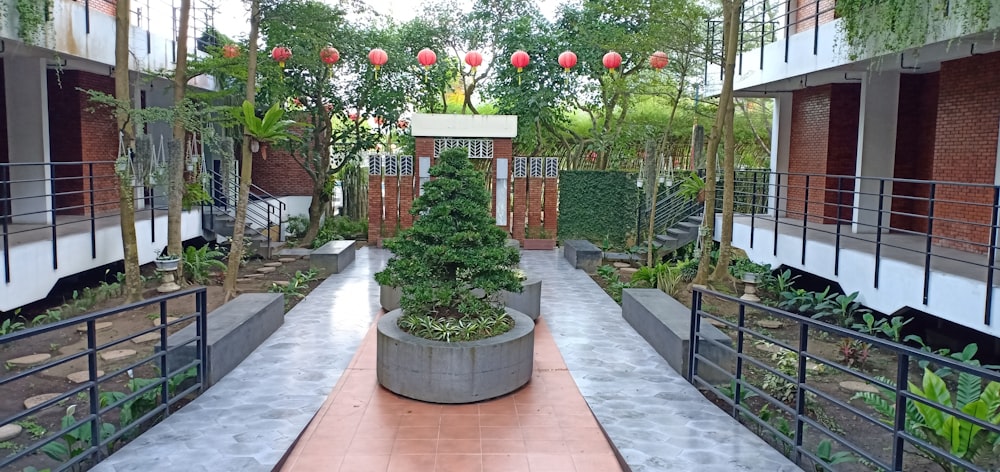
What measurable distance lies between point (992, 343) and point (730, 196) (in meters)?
3.72

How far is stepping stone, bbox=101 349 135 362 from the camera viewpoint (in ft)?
24.1

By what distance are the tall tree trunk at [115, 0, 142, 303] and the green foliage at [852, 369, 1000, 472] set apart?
832cm

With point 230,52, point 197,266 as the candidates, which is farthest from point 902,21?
point 230,52

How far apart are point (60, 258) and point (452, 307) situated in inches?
215

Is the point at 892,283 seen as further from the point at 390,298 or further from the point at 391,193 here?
the point at 391,193

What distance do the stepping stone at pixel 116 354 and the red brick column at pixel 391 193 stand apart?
30.1 feet

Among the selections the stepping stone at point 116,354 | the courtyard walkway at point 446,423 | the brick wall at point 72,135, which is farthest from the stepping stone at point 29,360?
the brick wall at point 72,135

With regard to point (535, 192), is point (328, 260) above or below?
below

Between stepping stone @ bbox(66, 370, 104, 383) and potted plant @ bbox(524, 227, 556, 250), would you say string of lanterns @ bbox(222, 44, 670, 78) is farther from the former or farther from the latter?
stepping stone @ bbox(66, 370, 104, 383)

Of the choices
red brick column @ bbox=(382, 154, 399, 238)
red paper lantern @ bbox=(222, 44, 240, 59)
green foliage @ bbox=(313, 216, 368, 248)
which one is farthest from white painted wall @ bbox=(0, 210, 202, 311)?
red brick column @ bbox=(382, 154, 399, 238)

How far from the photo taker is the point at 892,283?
768cm

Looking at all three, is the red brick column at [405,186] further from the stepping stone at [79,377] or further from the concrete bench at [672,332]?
the stepping stone at [79,377]

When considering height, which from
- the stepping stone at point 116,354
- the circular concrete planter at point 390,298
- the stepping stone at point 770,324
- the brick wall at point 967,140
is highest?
the brick wall at point 967,140

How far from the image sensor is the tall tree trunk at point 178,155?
9812mm
